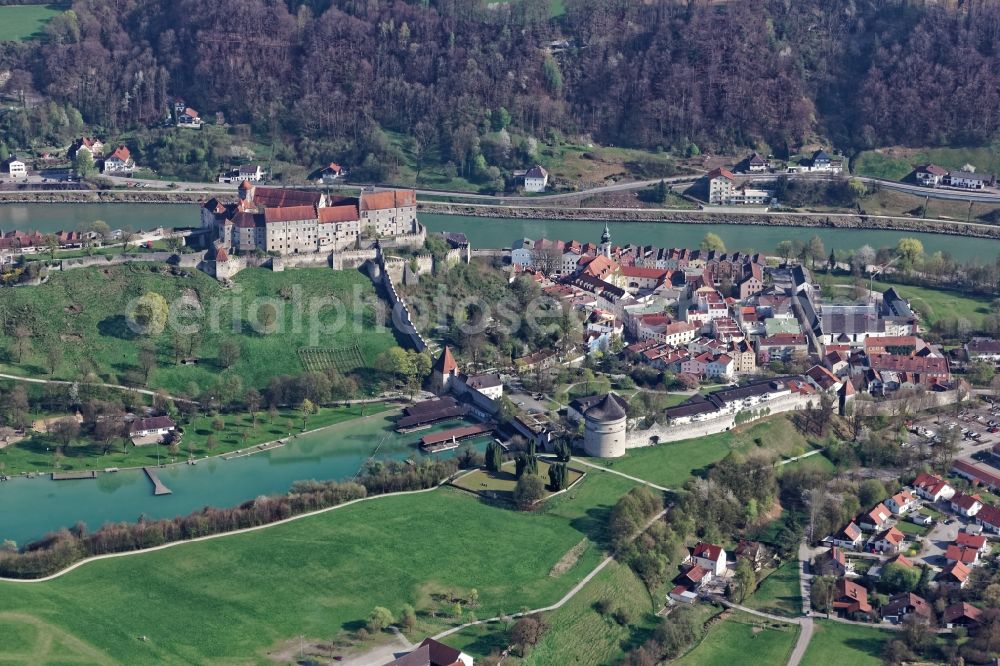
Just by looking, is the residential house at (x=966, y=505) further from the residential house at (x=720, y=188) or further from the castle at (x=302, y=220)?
the residential house at (x=720, y=188)

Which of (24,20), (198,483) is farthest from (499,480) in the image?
(24,20)

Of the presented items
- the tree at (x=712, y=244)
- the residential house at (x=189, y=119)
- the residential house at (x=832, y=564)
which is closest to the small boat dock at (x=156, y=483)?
the residential house at (x=832, y=564)

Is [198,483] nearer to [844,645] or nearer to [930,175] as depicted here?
[844,645]

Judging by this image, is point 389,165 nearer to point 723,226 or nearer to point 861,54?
point 723,226

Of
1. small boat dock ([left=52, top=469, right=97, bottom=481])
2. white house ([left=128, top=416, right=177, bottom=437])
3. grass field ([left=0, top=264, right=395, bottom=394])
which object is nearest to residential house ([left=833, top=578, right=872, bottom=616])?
grass field ([left=0, top=264, right=395, bottom=394])

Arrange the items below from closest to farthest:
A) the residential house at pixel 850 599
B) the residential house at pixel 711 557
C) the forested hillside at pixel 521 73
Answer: the residential house at pixel 850 599
the residential house at pixel 711 557
the forested hillside at pixel 521 73

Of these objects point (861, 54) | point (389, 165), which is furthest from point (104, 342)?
point (861, 54)
